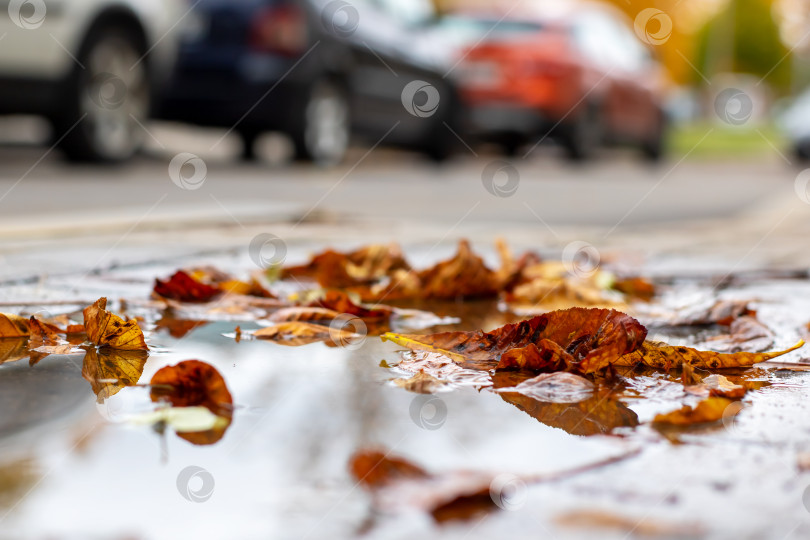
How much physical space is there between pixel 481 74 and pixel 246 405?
10811 mm

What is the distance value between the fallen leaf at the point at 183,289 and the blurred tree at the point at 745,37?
252ft

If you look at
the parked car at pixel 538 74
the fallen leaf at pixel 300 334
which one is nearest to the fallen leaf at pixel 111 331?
the fallen leaf at pixel 300 334

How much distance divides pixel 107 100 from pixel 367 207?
2.30m

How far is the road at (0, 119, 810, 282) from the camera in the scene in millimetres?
4496

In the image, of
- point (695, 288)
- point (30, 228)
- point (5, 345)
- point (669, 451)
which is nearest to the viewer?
point (669, 451)

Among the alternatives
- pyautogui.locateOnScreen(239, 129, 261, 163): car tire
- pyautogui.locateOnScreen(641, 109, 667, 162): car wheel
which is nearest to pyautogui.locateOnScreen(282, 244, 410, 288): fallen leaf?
pyautogui.locateOnScreen(239, 129, 261, 163): car tire

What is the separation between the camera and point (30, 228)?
423 centimetres

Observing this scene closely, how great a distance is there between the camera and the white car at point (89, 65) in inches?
272

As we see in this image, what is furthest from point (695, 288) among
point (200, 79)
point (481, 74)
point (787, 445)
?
point (481, 74)

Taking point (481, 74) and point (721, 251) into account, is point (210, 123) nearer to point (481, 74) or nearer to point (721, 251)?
point (481, 74)

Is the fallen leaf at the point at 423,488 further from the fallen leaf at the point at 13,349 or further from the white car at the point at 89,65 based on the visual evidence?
the white car at the point at 89,65

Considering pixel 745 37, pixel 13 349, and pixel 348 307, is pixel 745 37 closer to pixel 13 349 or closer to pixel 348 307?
pixel 348 307

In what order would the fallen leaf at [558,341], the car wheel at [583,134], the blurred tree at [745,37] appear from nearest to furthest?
1. the fallen leaf at [558,341]
2. the car wheel at [583,134]
3. the blurred tree at [745,37]

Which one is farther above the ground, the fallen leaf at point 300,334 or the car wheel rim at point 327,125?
the car wheel rim at point 327,125
